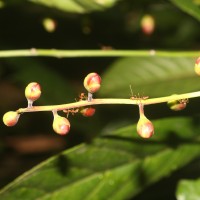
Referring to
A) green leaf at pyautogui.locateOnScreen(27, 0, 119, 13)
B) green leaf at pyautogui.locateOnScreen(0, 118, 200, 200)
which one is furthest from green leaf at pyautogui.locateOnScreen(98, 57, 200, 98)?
green leaf at pyautogui.locateOnScreen(27, 0, 119, 13)

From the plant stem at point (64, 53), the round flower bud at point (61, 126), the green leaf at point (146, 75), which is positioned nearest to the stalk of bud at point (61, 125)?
the round flower bud at point (61, 126)

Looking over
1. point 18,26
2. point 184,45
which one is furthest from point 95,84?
point 18,26

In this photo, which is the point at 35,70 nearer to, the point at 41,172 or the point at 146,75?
the point at 146,75

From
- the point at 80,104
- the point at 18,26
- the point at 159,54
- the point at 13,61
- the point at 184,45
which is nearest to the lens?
the point at 80,104

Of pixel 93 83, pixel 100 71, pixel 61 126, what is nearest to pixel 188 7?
pixel 93 83

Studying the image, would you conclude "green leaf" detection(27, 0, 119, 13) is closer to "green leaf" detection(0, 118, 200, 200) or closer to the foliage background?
the foliage background

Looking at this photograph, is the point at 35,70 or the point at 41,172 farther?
the point at 35,70
